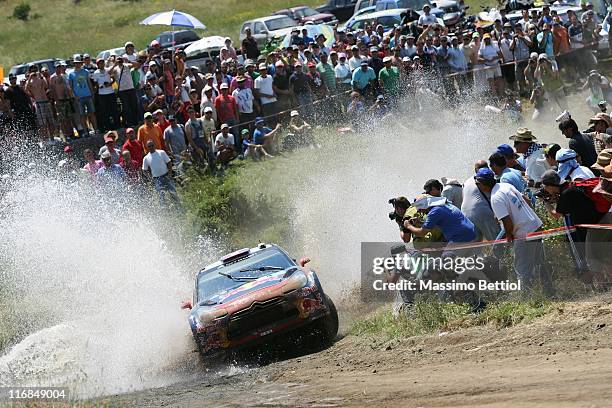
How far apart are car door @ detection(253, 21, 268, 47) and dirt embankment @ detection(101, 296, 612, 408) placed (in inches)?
1047

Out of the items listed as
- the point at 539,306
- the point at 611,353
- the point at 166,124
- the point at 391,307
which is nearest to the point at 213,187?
the point at 166,124

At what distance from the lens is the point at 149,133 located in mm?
20531

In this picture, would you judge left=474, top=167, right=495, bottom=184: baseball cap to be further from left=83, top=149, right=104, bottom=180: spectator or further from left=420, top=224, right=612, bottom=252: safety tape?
left=83, top=149, right=104, bottom=180: spectator

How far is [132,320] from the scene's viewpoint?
1692 cm

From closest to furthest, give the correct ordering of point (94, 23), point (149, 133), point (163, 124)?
point (149, 133) → point (163, 124) → point (94, 23)

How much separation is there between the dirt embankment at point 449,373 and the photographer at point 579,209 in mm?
651

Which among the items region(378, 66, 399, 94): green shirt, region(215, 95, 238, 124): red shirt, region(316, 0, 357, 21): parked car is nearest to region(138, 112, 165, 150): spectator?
region(215, 95, 238, 124): red shirt

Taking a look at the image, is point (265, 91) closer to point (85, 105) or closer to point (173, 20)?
point (173, 20)

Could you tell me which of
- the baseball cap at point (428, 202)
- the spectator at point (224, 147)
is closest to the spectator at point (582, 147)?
the baseball cap at point (428, 202)

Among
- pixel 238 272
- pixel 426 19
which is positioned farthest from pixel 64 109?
pixel 426 19

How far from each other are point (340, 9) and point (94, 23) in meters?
21.1

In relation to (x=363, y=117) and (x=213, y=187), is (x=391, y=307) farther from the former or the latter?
(x=363, y=117)

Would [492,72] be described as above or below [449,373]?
above

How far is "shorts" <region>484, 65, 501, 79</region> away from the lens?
972 inches
